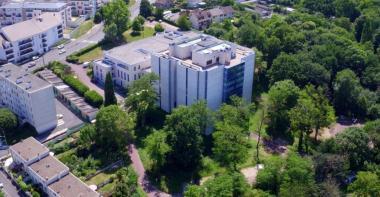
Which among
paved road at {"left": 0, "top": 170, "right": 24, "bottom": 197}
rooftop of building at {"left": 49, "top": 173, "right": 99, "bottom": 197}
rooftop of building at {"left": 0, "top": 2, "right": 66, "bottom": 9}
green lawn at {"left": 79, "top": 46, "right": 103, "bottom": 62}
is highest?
rooftop of building at {"left": 0, "top": 2, "right": 66, "bottom": 9}

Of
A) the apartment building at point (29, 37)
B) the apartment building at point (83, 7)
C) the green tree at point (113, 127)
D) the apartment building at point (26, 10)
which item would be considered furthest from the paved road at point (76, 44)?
the green tree at point (113, 127)

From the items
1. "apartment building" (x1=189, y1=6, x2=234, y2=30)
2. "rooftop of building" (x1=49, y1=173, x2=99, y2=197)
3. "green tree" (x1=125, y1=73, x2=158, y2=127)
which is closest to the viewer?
"rooftop of building" (x1=49, y1=173, x2=99, y2=197)

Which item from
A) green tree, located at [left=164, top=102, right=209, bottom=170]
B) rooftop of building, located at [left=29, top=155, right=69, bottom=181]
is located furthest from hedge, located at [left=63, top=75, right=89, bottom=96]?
green tree, located at [left=164, top=102, right=209, bottom=170]

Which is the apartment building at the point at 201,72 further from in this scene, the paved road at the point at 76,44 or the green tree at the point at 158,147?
the paved road at the point at 76,44

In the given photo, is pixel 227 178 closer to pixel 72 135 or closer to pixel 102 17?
pixel 72 135

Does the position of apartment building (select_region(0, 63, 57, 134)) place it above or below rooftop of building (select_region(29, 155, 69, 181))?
above

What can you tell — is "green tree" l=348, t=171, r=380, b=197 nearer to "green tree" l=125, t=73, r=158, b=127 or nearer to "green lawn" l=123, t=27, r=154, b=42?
"green tree" l=125, t=73, r=158, b=127
